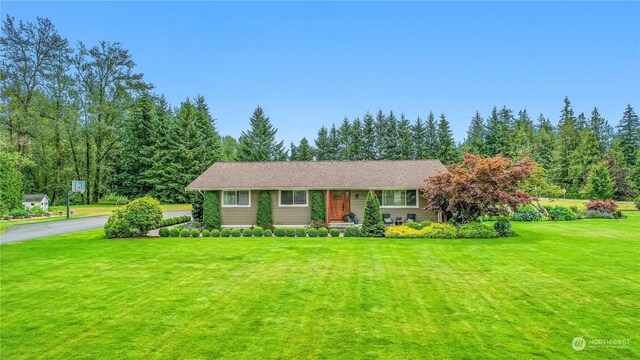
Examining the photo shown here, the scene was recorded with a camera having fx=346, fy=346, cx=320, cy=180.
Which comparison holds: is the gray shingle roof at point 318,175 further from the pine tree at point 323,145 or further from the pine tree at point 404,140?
the pine tree at point 323,145

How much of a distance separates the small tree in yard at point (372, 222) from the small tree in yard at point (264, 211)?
6388 mm

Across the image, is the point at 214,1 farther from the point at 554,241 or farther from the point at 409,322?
the point at 554,241

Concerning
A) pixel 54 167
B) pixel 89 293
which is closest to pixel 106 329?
pixel 89 293

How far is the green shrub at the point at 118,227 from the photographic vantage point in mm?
18391

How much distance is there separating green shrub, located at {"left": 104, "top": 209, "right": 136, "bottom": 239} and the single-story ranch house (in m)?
4.21

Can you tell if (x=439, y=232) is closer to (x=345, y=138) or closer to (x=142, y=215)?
(x=142, y=215)

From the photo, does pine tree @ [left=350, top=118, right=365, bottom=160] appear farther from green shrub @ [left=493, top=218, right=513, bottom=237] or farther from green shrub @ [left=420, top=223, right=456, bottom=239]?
green shrub @ [left=493, top=218, right=513, bottom=237]

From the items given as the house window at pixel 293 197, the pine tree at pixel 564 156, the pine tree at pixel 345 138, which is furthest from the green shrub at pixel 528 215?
the pine tree at pixel 345 138

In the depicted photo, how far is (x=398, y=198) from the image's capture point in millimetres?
21891

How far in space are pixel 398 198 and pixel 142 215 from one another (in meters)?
15.0

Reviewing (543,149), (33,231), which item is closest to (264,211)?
(33,231)

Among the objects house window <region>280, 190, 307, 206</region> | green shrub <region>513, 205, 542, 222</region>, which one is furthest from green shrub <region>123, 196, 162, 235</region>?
green shrub <region>513, 205, 542, 222</region>

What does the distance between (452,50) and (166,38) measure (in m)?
20.0

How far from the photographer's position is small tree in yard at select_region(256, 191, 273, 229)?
70.4 ft
